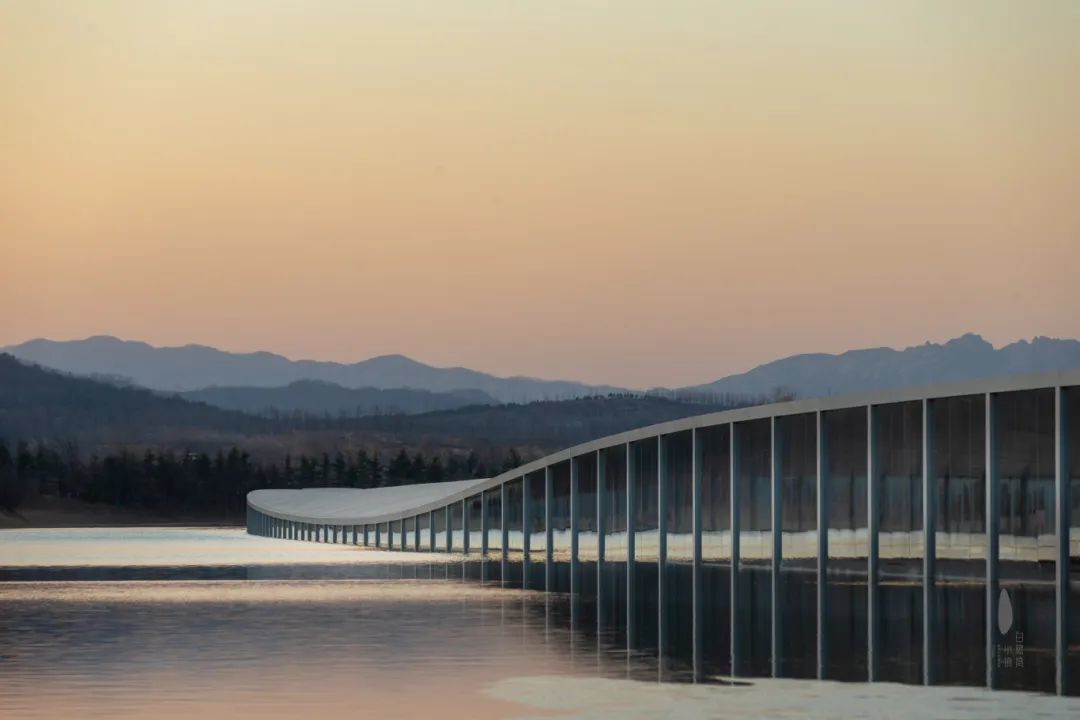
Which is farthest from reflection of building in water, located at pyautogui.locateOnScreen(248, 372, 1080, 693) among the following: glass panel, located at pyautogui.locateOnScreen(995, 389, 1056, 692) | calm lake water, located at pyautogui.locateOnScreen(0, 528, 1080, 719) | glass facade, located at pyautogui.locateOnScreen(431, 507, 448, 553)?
glass facade, located at pyautogui.locateOnScreen(431, 507, 448, 553)

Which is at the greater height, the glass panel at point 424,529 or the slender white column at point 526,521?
the slender white column at point 526,521

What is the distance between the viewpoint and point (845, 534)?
1593 inches

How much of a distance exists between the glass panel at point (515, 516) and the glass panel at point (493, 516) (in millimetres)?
1246

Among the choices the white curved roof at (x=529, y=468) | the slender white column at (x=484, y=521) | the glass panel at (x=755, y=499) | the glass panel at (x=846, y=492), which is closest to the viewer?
the white curved roof at (x=529, y=468)

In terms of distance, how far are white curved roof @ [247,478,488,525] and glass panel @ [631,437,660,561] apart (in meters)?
18.2

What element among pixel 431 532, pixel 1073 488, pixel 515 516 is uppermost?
pixel 1073 488

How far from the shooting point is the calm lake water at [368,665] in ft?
63.9

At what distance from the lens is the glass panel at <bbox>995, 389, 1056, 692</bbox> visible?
113ft

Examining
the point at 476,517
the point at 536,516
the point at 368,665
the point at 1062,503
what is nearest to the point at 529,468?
the point at 536,516

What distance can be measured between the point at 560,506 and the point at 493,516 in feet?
31.9

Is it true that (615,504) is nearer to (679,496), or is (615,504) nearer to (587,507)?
(587,507)

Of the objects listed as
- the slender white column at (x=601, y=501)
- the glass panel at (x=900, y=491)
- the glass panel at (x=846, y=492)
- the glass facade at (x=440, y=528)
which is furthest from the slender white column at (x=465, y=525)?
the glass panel at (x=900, y=491)

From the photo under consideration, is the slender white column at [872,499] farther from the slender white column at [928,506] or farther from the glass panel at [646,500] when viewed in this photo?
the glass panel at [646,500]

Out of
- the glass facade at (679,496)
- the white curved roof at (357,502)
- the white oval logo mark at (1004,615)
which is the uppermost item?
the glass facade at (679,496)
